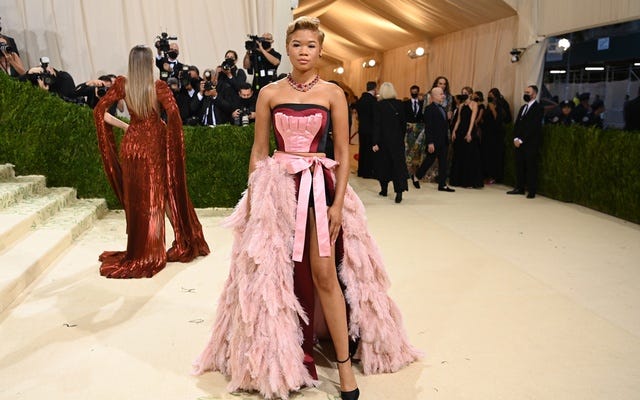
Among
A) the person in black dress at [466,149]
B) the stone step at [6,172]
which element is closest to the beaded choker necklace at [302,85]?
the stone step at [6,172]

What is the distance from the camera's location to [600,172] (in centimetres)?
773

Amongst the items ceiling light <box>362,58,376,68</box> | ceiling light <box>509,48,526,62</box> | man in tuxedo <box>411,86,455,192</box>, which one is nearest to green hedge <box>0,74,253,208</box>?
man in tuxedo <box>411,86,455,192</box>

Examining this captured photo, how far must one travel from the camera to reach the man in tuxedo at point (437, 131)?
9.05 metres

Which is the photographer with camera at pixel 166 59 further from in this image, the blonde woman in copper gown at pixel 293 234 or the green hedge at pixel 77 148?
the blonde woman in copper gown at pixel 293 234

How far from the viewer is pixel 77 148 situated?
7.11m

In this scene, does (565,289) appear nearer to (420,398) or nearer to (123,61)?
(420,398)

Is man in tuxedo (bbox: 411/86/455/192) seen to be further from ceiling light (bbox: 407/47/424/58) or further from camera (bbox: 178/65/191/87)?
ceiling light (bbox: 407/47/424/58)

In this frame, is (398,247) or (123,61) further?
(123,61)

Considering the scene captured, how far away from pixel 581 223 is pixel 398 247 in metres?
2.73

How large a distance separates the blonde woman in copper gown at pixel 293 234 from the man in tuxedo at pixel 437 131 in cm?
646

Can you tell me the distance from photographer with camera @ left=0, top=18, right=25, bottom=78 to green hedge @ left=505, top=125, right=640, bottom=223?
803 cm

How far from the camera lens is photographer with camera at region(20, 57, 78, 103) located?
Result: 25.0 feet

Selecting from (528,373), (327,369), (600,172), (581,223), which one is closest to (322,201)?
(327,369)

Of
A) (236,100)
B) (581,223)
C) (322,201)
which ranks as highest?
(236,100)
